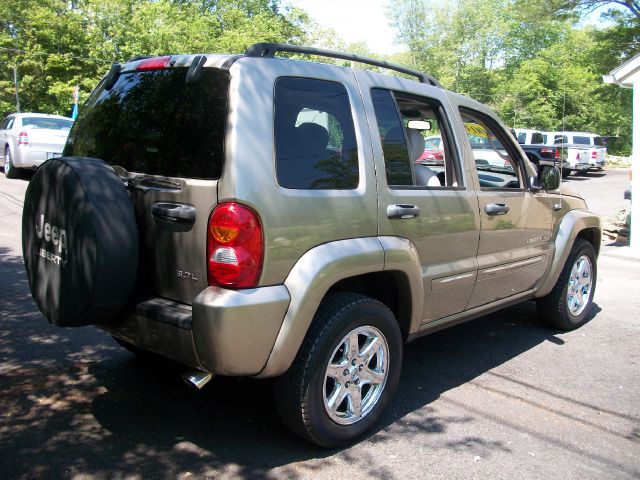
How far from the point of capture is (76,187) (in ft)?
9.34

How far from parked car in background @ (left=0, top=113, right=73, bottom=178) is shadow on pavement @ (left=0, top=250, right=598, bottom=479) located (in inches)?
394

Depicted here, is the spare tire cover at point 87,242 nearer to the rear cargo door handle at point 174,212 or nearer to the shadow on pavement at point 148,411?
the rear cargo door handle at point 174,212

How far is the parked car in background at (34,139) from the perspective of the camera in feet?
45.4

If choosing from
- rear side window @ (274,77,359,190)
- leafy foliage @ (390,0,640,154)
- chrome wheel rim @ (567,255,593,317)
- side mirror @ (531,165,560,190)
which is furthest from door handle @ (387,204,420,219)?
leafy foliage @ (390,0,640,154)

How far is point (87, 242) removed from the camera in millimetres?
2785

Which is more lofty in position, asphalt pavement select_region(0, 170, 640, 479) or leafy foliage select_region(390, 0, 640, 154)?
leafy foliage select_region(390, 0, 640, 154)

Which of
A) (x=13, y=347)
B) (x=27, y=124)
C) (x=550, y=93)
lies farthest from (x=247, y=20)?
(x=13, y=347)

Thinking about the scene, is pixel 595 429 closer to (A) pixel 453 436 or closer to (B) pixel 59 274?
(A) pixel 453 436

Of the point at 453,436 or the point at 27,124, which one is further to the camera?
the point at 27,124

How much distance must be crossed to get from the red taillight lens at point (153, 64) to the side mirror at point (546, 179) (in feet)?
9.52

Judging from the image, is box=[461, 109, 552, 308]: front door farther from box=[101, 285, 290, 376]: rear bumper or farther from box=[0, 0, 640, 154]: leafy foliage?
box=[0, 0, 640, 154]: leafy foliage

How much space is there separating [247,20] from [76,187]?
36.1 metres

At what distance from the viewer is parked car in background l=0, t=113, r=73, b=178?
13.8 meters

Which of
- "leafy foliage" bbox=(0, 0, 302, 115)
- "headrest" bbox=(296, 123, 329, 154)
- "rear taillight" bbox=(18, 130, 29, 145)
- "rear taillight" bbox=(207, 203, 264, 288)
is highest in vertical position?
"leafy foliage" bbox=(0, 0, 302, 115)
